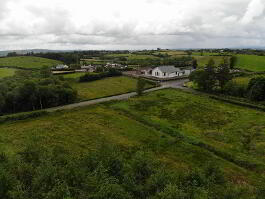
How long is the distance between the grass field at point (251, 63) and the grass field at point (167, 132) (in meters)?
56.2

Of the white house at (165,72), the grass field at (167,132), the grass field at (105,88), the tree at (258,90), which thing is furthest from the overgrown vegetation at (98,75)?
the tree at (258,90)

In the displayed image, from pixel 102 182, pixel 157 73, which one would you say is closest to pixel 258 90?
pixel 157 73

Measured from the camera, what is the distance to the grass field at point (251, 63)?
9612cm

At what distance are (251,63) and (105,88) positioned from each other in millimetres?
74078

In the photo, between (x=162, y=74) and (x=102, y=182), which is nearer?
(x=102, y=182)

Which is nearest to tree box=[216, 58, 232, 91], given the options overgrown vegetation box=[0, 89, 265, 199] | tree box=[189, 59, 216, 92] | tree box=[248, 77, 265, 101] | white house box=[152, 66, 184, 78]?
tree box=[189, 59, 216, 92]

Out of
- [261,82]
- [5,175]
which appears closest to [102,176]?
[5,175]

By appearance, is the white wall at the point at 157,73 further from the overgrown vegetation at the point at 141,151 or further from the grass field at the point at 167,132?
the grass field at the point at 167,132

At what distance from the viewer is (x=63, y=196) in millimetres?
13117

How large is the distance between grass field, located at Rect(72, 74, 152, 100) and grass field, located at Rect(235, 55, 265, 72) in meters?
53.3

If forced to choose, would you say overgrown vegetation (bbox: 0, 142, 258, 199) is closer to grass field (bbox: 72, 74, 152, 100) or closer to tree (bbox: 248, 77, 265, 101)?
tree (bbox: 248, 77, 265, 101)

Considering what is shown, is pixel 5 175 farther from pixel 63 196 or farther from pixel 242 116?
pixel 242 116

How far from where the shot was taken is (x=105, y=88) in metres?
70.7

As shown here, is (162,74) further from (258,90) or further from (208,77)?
(258,90)
